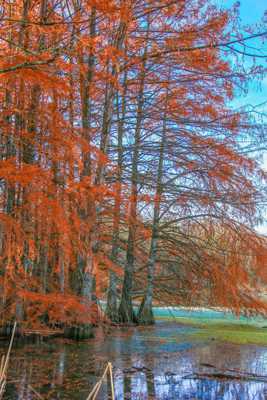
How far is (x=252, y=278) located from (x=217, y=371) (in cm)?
704

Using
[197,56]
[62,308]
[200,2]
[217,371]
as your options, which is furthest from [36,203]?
[200,2]

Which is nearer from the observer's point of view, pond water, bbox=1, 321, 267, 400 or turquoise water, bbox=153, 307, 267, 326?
pond water, bbox=1, 321, 267, 400

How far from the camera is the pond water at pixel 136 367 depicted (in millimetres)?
5180

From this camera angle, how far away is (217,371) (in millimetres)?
6465

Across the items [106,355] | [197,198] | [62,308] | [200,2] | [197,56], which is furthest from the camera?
[197,198]

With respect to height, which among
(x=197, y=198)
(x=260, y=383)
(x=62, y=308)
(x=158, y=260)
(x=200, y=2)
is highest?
(x=200, y=2)

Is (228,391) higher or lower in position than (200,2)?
lower

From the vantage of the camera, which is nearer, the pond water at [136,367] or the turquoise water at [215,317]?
the pond water at [136,367]

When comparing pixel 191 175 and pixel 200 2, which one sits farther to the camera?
pixel 191 175

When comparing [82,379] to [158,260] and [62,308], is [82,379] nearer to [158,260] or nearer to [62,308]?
[62,308]

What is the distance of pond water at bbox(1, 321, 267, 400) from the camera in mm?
5180

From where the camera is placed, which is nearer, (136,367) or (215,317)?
(136,367)

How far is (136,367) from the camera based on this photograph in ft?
21.6

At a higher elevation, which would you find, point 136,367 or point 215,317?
point 136,367
